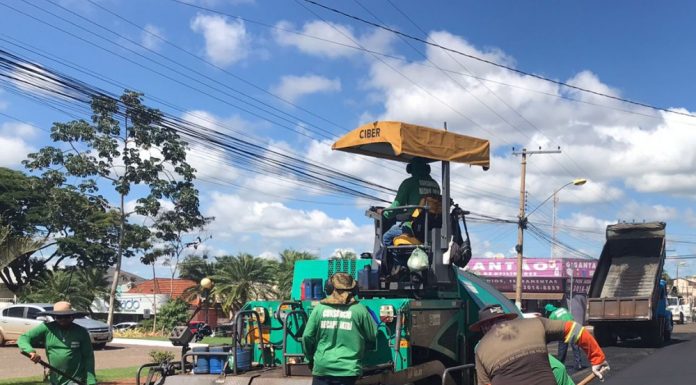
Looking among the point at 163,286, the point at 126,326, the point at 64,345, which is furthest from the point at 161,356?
A: the point at 163,286

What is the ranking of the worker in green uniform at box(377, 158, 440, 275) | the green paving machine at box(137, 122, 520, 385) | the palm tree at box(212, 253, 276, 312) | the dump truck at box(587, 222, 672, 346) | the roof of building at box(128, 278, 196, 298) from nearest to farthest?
the green paving machine at box(137, 122, 520, 385), the worker in green uniform at box(377, 158, 440, 275), the dump truck at box(587, 222, 672, 346), the palm tree at box(212, 253, 276, 312), the roof of building at box(128, 278, 196, 298)

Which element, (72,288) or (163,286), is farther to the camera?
(163,286)

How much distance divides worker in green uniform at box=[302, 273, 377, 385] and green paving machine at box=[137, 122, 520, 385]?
0.46 meters

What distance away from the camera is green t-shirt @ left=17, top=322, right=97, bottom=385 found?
20.7 feet

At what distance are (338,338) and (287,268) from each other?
32.2 metres

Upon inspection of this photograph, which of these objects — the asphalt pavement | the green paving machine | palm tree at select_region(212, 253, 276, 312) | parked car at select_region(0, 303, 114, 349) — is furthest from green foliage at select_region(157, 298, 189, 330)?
the green paving machine

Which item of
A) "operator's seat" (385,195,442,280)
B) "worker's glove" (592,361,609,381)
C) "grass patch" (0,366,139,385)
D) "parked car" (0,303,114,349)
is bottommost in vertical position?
"grass patch" (0,366,139,385)

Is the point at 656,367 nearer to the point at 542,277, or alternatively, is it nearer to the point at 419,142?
the point at 419,142

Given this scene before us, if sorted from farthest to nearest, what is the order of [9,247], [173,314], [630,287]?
[173,314], [9,247], [630,287]

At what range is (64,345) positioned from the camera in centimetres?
634

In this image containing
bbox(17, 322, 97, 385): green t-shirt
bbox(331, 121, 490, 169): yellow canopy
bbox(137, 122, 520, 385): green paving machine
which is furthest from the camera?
bbox(331, 121, 490, 169): yellow canopy

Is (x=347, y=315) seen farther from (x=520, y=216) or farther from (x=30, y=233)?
(x=30, y=233)

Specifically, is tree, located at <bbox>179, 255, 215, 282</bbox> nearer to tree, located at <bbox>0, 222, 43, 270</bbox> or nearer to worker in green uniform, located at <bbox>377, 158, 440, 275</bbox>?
tree, located at <bbox>0, 222, 43, 270</bbox>

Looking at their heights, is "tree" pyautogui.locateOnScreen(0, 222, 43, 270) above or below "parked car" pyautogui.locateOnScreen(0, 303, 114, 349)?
above
